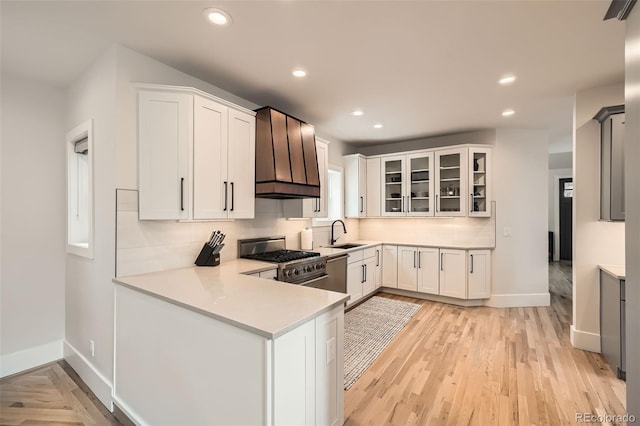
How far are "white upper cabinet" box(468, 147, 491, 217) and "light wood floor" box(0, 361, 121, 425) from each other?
188 inches

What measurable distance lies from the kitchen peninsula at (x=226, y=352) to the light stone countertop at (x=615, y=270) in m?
2.63

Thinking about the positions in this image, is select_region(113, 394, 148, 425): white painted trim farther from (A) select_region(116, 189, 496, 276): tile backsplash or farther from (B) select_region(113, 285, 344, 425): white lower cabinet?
(A) select_region(116, 189, 496, 276): tile backsplash

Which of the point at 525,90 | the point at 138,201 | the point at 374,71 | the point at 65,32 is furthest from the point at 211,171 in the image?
the point at 525,90

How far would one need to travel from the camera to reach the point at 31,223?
2.71 meters

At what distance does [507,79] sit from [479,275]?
280cm

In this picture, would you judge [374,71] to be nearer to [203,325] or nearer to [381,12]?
[381,12]

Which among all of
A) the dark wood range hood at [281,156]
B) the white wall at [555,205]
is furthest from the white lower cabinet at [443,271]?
the white wall at [555,205]

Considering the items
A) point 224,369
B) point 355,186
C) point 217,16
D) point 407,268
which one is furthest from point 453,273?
point 217,16

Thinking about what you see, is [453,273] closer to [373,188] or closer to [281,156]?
[373,188]

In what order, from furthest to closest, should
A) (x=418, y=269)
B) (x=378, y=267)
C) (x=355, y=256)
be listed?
(x=378, y=267) → (x=418, y=269) → (x=355, y=256)

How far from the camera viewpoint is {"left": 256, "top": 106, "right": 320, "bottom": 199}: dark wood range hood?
287cm

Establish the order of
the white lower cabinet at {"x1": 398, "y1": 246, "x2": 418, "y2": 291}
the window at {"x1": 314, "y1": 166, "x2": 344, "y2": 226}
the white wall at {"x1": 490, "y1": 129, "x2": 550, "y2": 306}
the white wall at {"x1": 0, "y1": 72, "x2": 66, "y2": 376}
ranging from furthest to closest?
the window at {"x1": 314, "y1": 166, "x2": 344, "y2": 226} → the white lower cabinet at {"x1": 398, "y1": 246, "x2": 418, "y2": 291} → the white wall at {"x1": 490, "y1": 129, "x2": 550, "y2": 306} → the white wall at {"x1": 0, "y1": 72, "x2": 66, "y2": 376}

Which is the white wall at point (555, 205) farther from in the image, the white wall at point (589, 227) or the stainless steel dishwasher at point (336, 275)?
the stainless steel dishwasher at point (336, 275)

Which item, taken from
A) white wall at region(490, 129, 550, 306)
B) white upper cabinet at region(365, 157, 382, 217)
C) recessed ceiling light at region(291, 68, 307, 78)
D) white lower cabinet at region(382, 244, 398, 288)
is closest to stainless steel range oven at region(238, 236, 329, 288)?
recessed ceiling light at region(291, 68, 307, 78)
